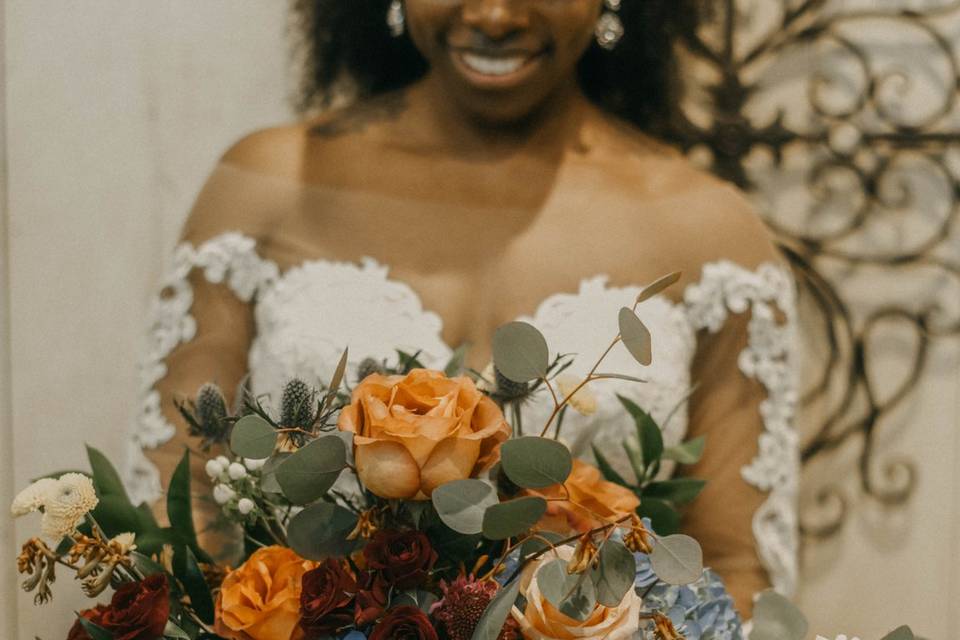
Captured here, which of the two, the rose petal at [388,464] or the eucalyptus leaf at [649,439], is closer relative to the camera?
the rose petal at [388,464]

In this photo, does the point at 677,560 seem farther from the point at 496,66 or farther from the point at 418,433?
the point at 496,66

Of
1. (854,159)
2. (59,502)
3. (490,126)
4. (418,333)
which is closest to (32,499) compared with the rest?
(59,502)

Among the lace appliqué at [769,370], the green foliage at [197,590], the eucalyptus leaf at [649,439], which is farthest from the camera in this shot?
the lace appliqué at [769,370]

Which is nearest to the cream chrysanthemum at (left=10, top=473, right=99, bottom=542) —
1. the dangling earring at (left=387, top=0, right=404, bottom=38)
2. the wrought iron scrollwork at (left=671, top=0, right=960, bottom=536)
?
the dangling earring at (left=387, top=0, right=404, bottom=38)

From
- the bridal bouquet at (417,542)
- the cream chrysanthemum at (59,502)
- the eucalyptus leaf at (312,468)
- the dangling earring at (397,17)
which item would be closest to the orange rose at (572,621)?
the bridal bouquet at (417,542)

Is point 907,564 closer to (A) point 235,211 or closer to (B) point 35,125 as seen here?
(A) point 235,211

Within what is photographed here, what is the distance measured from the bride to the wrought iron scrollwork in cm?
13

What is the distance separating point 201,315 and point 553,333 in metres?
0.33

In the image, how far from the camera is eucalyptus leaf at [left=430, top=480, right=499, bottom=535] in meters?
0.46

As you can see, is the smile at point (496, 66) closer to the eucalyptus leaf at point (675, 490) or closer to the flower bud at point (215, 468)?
the eucalyptus leaf at point (675, 490)

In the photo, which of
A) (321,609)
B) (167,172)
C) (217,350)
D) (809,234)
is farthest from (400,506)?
(809,234)

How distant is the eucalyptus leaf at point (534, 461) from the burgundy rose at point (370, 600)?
0.25 feet

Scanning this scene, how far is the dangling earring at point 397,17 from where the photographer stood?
106 centimetres

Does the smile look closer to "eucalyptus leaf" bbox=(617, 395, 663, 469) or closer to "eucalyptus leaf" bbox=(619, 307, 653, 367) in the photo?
"eucalyptus leaf" bbox=(617, 395, 663, 469)
